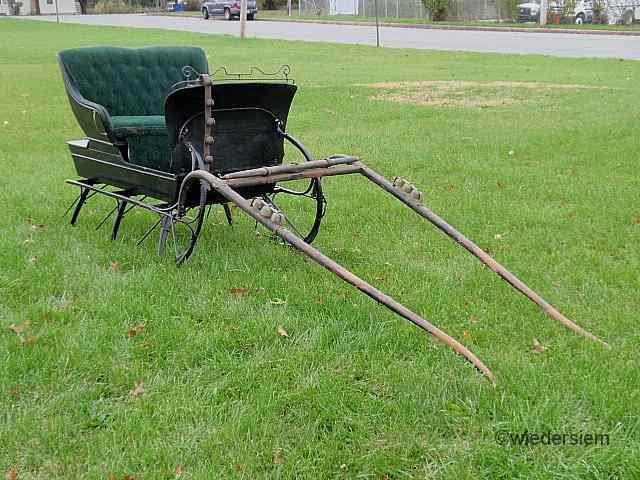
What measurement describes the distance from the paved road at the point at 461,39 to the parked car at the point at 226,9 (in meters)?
5.01

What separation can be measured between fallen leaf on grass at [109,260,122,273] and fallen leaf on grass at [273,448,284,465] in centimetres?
242

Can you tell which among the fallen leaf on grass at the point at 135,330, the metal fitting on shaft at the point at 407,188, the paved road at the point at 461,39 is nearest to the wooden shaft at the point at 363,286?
the fallen leaf on grass at the point at 135,330

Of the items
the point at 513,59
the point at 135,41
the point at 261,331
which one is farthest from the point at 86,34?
the point at 261,331

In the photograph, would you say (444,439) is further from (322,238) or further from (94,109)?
(94,109)

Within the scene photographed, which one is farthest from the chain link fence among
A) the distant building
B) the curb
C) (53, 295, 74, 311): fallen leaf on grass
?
(53, 295, 74, 311): fallen leaf on grass

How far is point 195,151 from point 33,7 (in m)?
61.0

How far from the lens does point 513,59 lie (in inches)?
766

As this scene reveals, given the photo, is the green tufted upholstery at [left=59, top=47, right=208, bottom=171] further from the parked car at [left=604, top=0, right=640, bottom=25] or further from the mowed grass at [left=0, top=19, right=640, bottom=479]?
the parked car at [left=604, top=0, right=640, bottom=25]

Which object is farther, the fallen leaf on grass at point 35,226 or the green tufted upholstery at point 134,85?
the fallen leaf on grass at point 35,226

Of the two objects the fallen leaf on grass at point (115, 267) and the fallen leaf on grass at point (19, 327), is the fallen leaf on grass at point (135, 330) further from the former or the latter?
the fallen leaf on grass at point (115, 267)

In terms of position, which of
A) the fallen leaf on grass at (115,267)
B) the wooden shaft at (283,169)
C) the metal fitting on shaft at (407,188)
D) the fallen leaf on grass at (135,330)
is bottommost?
→ the fallen leaf on grass at (135,330)

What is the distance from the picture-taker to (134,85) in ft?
21.9

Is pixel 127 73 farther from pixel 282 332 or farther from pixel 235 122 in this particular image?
pixel 282 332

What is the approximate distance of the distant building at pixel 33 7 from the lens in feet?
A: 196
